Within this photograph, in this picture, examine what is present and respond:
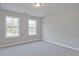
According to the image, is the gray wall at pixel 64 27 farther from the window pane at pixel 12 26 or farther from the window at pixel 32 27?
the window pane at pixel 12 26

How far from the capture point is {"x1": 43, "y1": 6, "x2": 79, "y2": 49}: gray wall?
4.02 meters

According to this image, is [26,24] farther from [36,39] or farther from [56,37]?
[56,37]

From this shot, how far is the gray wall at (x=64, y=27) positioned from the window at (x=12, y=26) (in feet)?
6.84

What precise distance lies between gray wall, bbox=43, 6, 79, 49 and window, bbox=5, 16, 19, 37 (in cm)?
208

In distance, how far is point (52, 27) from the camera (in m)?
5.55

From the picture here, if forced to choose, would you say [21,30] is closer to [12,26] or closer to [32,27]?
[12,26]

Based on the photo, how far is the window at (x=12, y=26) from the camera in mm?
4859

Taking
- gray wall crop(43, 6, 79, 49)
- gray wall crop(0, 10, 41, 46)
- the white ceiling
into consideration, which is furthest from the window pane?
gray wall crop(43, 6, 79, 49)

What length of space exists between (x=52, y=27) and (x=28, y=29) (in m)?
1.61

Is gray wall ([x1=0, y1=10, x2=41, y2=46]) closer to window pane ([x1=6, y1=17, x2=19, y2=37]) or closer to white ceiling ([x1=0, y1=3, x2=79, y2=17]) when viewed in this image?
window pane ([x1=6, y1=17, x2=19, y2=37])

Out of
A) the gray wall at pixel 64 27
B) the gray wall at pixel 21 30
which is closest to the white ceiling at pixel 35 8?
the gray wall at pixel 64 27

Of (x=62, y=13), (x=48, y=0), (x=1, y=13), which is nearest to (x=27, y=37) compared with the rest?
(x=1, y=13)

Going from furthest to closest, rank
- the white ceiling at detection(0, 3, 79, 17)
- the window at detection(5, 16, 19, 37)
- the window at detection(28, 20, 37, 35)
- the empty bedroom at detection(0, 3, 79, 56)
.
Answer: the window at detection(28, 20, 37, 35), the window at detection(5, 16, 19, 37), the empty bedroom at detection(0, 3, 79, 56), the white ceiling at detection(0, 3, 79, 17)

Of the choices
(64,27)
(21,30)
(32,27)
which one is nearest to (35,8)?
(64,27)
